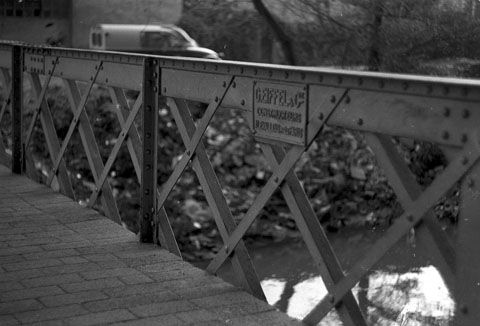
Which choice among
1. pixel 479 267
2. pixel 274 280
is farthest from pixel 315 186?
pixel 479 267

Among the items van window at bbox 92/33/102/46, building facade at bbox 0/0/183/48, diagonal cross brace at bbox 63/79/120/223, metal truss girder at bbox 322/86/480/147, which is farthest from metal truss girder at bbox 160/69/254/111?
van window at bbox 92/33/102/46

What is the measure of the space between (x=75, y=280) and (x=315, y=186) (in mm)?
12191

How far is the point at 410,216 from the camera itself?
125 inches

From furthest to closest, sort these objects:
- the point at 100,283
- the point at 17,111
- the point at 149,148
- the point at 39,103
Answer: the point at 17,111
the point at 39,103
the point at 149,148
the point at 100,283

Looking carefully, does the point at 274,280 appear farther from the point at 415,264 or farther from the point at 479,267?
the point at 479,267

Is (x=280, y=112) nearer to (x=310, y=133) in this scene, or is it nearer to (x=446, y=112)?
(x=310, y=133)

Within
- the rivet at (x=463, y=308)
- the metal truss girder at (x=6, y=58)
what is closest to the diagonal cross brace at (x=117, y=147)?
the metal truss girder at (x=6, y=58)

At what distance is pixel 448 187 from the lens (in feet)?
9.78

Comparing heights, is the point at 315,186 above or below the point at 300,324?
below

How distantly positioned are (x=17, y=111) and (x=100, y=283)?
4005mm

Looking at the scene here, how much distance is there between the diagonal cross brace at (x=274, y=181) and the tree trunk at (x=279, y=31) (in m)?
9.23

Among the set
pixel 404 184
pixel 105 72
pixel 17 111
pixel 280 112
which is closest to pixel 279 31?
pixel 17 111

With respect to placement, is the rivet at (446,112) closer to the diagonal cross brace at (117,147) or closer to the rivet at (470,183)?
the rivet at (470,183)

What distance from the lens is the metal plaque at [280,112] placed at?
12.5 feet
